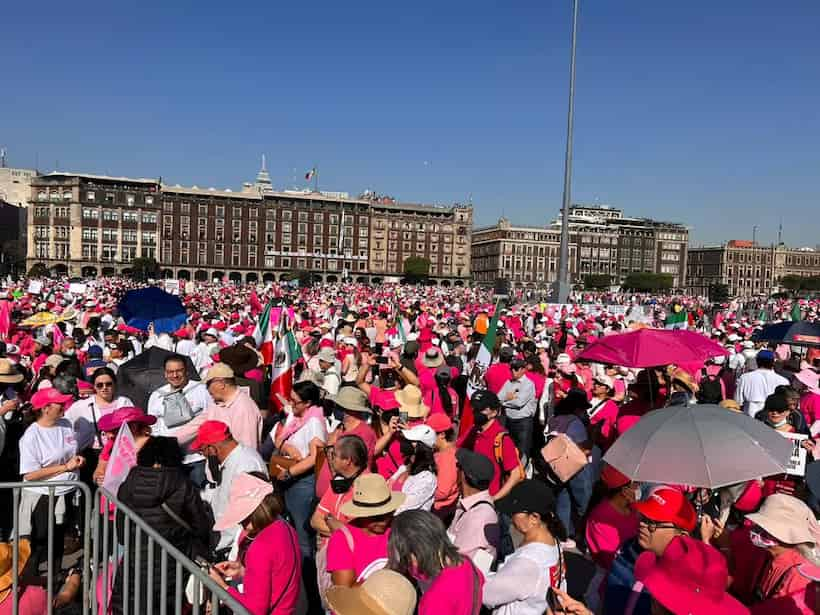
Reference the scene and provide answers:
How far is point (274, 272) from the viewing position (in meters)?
104

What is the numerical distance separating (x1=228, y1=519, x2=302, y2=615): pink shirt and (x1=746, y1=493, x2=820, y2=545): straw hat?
2.03 meters

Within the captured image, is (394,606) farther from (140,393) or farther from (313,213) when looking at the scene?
(313,213)

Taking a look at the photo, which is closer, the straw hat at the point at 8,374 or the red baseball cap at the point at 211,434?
the red baseball cap at the point at 211,434

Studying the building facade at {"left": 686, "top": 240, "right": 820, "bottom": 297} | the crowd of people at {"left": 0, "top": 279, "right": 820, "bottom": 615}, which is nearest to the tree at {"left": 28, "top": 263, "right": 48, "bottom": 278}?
the crowd of people at {"left": 0, "top": 279, "right": 820, "bottom": 615}

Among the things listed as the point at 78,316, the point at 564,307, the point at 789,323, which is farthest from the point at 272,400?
the point at 564,307

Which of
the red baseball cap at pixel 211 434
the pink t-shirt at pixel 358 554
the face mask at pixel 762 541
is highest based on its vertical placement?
the red baseball cap at pixel 211 434

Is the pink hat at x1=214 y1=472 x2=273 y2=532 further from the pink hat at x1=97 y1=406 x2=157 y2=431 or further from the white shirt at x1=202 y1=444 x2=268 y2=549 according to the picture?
the pink hat at x1=97 y1=406 x2=157 y2=431

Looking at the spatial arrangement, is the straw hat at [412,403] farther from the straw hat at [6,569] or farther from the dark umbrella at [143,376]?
the straw hat at [6,569]

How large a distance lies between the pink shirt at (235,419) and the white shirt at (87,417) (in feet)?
2.43

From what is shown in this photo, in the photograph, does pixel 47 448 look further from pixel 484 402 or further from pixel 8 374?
pixel 484 402

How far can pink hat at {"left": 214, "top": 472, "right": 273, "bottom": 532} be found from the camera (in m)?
3.27

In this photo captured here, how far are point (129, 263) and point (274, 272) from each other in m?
19.5

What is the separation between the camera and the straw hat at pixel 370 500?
3.35 meters

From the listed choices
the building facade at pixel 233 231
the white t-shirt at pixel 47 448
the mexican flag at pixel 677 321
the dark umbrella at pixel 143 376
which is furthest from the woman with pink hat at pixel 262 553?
the building facade at pixel 233 231
